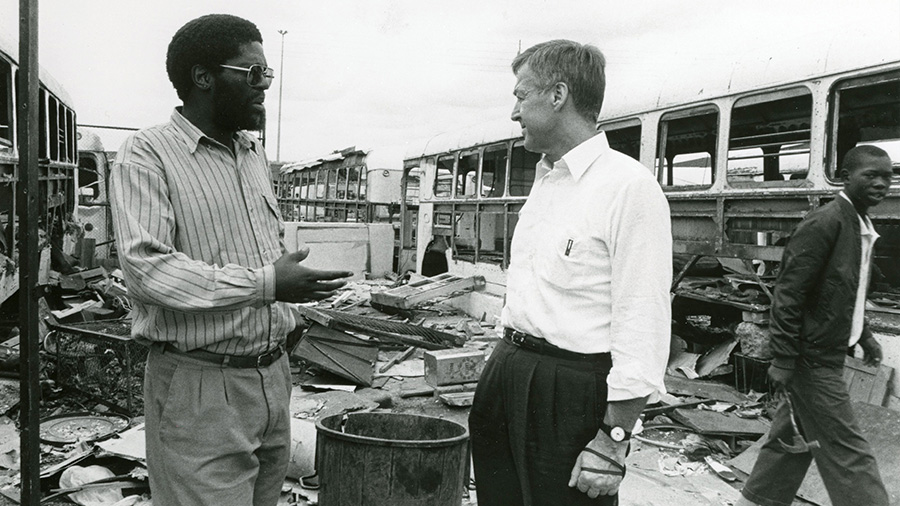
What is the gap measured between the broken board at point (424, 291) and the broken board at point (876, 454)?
6728 mm

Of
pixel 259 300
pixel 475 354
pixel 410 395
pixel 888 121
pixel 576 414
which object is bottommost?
pixel 410 395

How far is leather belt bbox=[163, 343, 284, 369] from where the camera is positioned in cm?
201

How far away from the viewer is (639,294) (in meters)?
1.91

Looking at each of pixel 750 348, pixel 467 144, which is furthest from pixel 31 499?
pixel 467 144

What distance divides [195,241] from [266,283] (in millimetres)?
296

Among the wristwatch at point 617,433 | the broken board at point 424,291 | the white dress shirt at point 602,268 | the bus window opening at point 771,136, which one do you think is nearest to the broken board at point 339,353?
the broken board at point 424,291

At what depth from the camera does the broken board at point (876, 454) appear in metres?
4.43

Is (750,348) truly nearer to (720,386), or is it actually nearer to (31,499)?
(720,386)

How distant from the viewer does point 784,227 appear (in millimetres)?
6477

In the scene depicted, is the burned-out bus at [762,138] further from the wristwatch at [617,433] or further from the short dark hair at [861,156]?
the wristwatch at [617,433]

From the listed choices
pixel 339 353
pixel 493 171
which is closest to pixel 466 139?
pixel 493 171

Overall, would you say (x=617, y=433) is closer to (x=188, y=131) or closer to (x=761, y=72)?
(x=188, y=131)

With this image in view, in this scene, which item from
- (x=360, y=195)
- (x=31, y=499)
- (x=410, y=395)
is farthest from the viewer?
(x=360, y=195)

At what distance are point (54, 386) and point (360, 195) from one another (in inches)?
512
